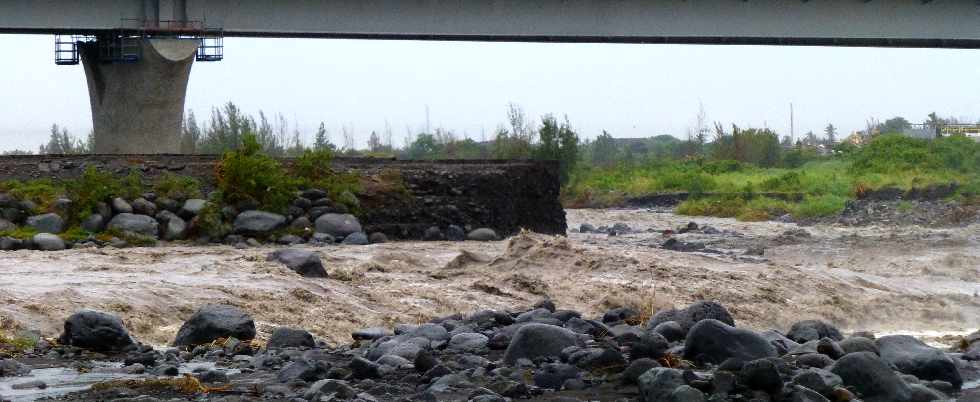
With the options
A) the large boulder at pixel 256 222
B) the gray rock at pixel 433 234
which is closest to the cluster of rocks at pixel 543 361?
the large boulder at pixel 256 222

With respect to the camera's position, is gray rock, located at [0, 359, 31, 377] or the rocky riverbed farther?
gray rock, located at [0, 359, 31, 377]

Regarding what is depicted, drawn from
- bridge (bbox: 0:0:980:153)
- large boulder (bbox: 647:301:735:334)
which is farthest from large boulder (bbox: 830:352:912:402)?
bridge (bbox: 0:0:980:153)

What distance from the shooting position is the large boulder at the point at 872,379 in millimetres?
10258

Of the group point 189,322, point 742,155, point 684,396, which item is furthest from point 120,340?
point 742,155

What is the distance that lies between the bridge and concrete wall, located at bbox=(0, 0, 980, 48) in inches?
1.1

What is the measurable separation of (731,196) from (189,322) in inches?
1565

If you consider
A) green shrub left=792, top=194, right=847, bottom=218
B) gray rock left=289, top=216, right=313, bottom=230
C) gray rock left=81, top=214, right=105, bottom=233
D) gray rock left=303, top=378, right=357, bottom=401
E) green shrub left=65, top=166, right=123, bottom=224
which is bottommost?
gray rock left=303, top=378, right=357, bottom=401

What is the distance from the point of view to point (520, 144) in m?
60.1

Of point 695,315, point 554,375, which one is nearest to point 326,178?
point 695,315

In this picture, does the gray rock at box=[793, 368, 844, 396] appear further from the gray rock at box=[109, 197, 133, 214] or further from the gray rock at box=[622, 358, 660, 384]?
the gray rock at box=[109, 197, 133, 214]

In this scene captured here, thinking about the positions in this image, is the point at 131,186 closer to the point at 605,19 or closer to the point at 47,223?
the point at 47,223

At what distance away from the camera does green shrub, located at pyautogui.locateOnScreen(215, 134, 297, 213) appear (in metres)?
24.7

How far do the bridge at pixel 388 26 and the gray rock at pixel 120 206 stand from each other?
1341 centimetres

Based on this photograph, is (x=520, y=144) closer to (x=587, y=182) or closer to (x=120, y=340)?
(x=587, y=182)
